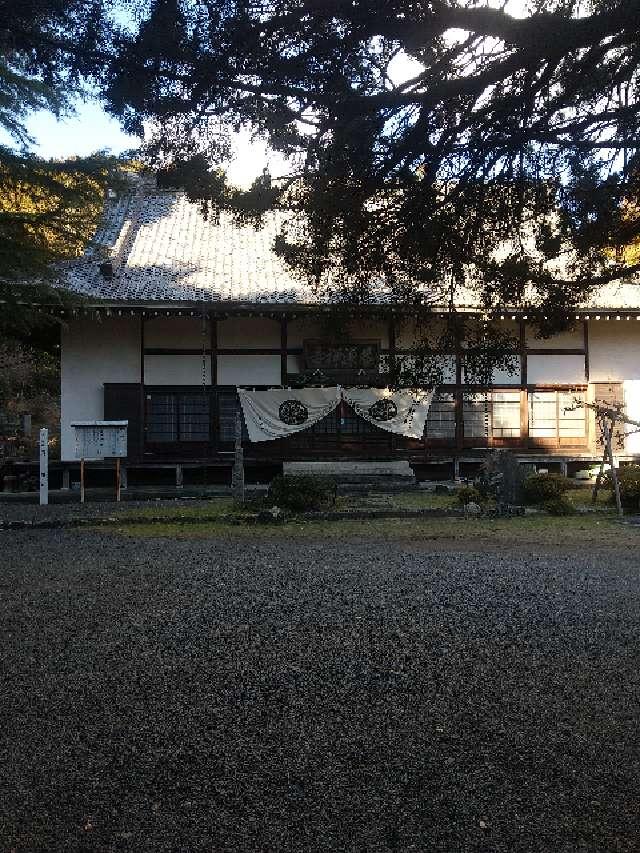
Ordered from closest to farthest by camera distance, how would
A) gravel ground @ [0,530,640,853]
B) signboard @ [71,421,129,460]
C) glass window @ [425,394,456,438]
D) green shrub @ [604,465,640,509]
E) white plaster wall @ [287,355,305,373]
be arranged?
gravel ground @ [0,530,640,853]
green shrub @ [604,465,640,509]
signboard @ [71,421,129,460]
white plaster wall @ [287,355,305,373]
glass window @ [425,394,456,438]

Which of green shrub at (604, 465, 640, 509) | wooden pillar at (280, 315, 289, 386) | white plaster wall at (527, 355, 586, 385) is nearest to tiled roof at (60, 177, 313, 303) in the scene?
wooden pillar at (280, 315, 289, 386)

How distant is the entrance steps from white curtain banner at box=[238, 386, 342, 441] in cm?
84

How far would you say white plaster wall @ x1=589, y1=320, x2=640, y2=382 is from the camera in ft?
56.1

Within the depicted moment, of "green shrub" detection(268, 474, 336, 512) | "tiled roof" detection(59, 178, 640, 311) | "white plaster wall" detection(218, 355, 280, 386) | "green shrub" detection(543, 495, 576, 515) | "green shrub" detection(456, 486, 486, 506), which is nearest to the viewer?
"green shrub" detection(543, 495, 576, 515)

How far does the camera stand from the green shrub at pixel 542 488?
1192 cm

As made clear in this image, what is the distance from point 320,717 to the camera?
3.13m

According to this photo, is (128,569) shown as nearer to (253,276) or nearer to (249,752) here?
(249,752)

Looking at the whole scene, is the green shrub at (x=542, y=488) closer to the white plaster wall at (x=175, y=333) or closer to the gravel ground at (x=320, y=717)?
the gravel ground at (x=320, y=717)

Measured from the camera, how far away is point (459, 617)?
4977mm

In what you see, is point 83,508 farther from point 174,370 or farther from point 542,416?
point 542,416

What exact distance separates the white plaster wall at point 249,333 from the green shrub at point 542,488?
667 centimetres

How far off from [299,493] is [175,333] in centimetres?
615

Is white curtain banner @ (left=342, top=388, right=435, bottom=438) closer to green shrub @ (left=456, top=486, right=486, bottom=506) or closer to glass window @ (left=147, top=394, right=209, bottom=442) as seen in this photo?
glass window @ (left=147, top=394, right=209, bottom=442)

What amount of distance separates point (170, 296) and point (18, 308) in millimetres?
3049
